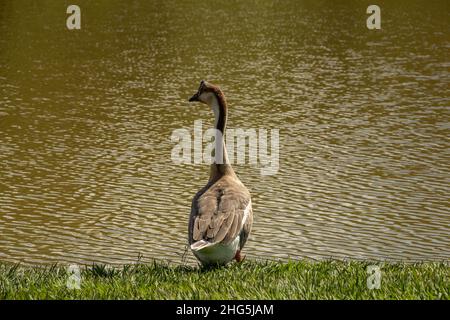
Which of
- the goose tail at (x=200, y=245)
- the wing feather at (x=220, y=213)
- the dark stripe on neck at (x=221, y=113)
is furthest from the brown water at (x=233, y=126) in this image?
the goose tail at (x=200, y=245)

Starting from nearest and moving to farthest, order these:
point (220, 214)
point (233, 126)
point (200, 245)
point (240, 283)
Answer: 1. point (240, 283)
2. point (200, 245)
3. point (220, 214)
4. point (233, 126)

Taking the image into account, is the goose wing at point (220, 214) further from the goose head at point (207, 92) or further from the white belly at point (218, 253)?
the goose head at point (207, 92)

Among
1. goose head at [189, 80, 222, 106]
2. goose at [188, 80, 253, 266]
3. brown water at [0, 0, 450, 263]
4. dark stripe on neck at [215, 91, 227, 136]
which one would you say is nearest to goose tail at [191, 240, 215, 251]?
goose at [188, 80, 253, 266]

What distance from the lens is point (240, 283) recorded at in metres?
9.54

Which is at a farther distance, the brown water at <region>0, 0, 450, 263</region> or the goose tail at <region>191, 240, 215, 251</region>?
the brown water at <region>0, 0, 450, 263</region>

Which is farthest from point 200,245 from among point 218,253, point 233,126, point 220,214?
point 233,126

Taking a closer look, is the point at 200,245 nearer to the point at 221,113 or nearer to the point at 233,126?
the point at 221,113

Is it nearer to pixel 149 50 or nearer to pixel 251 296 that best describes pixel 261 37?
pixel 149 50

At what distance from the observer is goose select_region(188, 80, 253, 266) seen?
33.4ft

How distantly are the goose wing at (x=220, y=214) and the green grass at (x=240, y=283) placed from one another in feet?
1.37

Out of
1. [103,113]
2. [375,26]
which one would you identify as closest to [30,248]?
[103,113]

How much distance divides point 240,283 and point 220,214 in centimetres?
113

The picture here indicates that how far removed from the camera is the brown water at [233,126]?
54.2 feet

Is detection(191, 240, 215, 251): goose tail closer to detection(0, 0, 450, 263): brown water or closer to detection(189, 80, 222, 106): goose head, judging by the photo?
detection(189, 80, 222, 106): goose head
